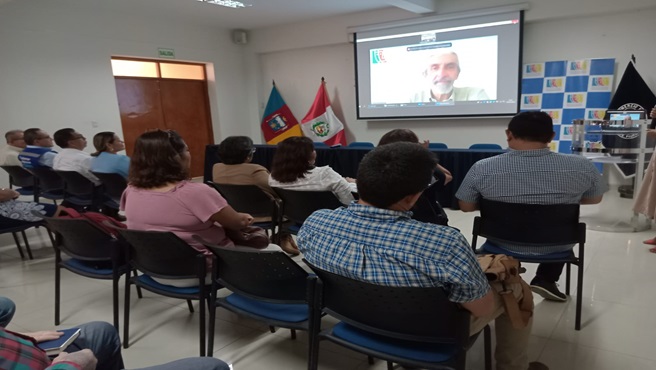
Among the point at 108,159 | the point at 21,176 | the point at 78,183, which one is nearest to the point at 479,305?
the point at 108,159

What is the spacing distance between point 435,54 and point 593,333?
5309 mm

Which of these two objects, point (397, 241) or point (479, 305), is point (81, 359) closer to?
point (397, 241)

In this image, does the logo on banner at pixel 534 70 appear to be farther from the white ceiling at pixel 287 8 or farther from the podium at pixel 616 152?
the podium at pixel 616 152

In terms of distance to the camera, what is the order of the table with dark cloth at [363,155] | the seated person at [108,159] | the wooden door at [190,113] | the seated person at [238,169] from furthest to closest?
the wooden door at [190,113]
the table with dark cloth at [363,155]
the seated person at [108,159]
the seated person at [238,169]

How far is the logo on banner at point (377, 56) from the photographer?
7.16 m

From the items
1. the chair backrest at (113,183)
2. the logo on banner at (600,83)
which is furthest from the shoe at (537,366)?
the logo on banner at (600,83)

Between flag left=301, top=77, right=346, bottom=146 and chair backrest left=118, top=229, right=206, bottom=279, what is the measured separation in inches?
237

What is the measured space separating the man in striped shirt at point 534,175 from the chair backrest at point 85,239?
6.39 ft

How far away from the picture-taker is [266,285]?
66.6 inches

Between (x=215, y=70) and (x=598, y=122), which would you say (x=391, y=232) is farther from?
(x=215, y=70)

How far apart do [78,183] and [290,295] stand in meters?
3.12

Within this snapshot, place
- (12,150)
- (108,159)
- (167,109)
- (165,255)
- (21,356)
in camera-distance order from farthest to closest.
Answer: (167,109), (12,150), (108,159), (165,255), (21,356)

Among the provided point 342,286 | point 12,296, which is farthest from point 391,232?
point 12,296

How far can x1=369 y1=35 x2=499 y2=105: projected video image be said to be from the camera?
6.35 m
